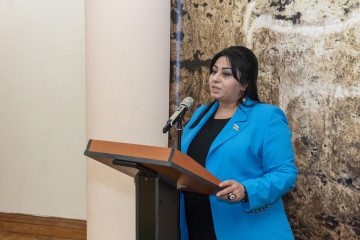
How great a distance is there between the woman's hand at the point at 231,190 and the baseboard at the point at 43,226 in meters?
2.65

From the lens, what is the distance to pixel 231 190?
167 cm

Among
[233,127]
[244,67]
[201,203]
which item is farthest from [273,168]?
[244,67]

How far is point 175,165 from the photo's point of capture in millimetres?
1348

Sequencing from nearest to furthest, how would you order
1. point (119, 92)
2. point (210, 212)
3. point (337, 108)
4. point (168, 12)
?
point (210, 212) → point (337, 108) → point (119, 92) → point (168, 12)

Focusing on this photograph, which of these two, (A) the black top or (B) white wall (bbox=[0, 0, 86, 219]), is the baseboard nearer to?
(B) white wall (bbox=[0, 0, 86, 219])

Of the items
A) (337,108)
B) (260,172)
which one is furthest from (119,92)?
(337,108)

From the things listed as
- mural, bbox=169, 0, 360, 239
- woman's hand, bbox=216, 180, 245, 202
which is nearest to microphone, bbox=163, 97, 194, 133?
woman's hand, bbox=216, 180, 245, 202

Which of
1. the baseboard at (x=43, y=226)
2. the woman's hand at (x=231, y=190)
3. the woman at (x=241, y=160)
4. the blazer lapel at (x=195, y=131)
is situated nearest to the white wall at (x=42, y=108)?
the baseboard at (x=43, y=226)

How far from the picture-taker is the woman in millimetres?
1895

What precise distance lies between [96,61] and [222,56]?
1.03 meters

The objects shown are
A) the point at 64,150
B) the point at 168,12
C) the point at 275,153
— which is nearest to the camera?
the point at 275,153

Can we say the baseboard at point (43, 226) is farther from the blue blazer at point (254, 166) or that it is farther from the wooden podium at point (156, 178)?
the wooden podium at point (156, 178)

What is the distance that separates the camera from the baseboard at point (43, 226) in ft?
13.1

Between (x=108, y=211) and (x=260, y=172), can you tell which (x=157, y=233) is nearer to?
(x=260, y=172)
